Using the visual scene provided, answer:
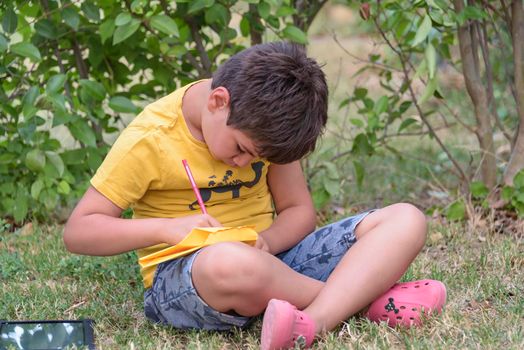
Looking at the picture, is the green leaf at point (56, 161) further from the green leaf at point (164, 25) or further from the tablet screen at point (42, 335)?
the tablet screen at point (42, 335)

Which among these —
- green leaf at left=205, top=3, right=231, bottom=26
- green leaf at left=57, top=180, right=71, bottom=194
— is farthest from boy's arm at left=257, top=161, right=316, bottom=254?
green leaf at left=57, top=180, right=71, bottom=194

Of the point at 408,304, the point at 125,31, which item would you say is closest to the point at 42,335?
the point at 408,304

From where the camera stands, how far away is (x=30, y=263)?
2.79 m

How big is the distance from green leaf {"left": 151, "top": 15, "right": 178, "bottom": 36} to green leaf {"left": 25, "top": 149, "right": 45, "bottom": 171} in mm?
579

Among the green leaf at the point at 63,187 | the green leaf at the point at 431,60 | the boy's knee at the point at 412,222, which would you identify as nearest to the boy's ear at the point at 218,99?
the boy's knee at the point at 412,222

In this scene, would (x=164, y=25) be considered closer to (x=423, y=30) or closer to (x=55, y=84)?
(x=55, y=84)

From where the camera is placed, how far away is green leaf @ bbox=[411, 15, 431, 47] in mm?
2617

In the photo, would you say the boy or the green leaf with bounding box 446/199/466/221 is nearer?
the boy

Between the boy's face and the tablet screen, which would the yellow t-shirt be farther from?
the tablet screen

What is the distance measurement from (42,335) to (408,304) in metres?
0.83

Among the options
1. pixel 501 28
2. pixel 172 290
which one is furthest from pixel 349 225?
pixel 501 28

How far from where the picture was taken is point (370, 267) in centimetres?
211

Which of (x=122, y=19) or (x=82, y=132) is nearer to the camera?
(x=122, y=19)

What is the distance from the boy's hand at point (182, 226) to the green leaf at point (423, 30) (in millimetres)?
893
